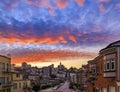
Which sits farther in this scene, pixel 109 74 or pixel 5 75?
pixel 5 75

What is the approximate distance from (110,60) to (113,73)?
1.71 meters

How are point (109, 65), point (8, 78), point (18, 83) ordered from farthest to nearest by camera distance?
point (18, 83) < point (8, 78) < point (109, 65)

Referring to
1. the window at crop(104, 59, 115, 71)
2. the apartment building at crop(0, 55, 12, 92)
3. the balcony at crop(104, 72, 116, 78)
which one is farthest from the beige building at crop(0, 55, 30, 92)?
the balcony at crop(104, 72, 116, 78)

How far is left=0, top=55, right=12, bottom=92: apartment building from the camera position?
2213 inches

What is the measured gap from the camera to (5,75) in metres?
59.0

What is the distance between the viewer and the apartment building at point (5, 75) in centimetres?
5622

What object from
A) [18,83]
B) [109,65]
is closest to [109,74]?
[109,65]

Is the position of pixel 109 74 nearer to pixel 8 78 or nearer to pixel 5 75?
pixel 5 75

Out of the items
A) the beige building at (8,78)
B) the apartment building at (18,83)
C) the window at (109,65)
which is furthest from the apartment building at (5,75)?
the window at (109,65)

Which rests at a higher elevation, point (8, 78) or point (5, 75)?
point (5, 75)

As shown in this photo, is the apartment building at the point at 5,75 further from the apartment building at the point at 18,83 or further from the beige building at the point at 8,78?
the apartment building at the point at 18,83

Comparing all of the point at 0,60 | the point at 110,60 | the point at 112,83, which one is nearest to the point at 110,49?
the point at 110,60

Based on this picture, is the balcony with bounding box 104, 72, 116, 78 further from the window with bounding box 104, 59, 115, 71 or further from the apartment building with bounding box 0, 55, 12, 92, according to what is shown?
the apartment building with bounding box 0, 55, 12, 92

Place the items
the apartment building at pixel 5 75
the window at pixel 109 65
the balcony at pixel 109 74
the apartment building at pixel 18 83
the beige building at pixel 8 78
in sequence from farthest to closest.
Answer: the apartment building at pixel 18 83 → the beige building at pixel 8 78 → the apartment building at pixel 5 75 → the window at pixel 109 65 → the balcony at pixel 109 74
